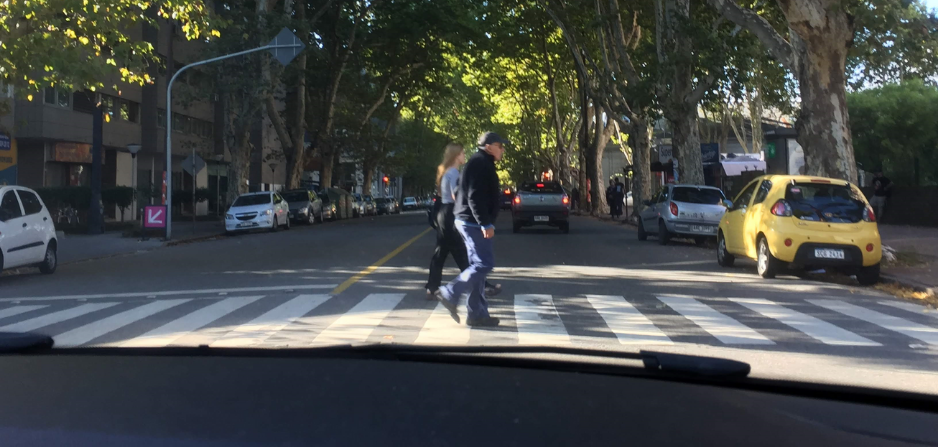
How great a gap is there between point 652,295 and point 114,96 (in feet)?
115

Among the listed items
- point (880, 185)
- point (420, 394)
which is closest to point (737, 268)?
point (420, 394)

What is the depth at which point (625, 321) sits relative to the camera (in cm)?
877

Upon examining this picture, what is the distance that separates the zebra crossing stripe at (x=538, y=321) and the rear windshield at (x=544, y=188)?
1618cm

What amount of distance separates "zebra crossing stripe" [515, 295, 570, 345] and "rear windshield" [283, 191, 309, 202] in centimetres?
2883

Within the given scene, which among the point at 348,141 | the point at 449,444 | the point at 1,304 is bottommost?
the point at 1,304

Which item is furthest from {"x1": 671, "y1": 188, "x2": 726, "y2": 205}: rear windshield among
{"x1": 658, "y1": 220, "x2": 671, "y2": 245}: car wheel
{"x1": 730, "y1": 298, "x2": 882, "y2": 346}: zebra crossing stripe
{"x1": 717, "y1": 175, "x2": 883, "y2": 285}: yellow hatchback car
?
{"x1": 730, "y1": 298, "x2": 882, "y2": 346}: zebra crossing stripe

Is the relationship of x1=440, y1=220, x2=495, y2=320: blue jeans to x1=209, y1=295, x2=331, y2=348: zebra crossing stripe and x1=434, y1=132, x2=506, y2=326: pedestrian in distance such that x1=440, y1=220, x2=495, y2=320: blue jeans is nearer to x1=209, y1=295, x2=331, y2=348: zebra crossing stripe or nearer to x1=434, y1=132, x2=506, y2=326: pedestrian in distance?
x1=434, y1=132, x2=506, y2=326: pedestrian in distance

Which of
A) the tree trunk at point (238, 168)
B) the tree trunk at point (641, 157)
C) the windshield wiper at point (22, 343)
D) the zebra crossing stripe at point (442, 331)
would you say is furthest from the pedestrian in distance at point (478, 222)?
the tree trunk at point (238, 168)

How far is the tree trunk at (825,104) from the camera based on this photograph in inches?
644

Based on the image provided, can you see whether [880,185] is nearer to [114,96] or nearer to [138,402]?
[138,402]

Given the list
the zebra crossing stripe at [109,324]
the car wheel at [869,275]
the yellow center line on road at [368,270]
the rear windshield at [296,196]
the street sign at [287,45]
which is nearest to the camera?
the zebra crossing stripe at [109,324]

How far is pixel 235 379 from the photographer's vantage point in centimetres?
318

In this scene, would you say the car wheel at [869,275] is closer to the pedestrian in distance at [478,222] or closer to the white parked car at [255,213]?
the pedestrian in distance at [478,222]

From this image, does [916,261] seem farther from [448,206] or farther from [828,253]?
[448,206]
